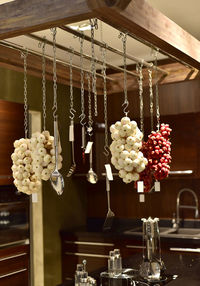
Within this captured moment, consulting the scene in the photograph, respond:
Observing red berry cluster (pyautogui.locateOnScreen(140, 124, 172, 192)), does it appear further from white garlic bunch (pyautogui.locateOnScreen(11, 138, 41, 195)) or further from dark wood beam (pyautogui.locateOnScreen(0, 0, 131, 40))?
dark wood beam (pyautogui.locateOnScreen(0, 0, 131, 40))

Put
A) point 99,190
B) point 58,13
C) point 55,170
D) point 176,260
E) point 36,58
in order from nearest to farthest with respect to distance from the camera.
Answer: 1. point 58,13
2. point 55,170
3. point 176,260
4. point 36,58
5. point 99,190

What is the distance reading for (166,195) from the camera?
5.54 m

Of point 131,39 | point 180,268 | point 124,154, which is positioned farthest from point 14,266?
point 124,154

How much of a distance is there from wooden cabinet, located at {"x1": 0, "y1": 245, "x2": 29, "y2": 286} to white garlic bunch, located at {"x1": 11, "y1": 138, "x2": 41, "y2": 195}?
196 centimetres

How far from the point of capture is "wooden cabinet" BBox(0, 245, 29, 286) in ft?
14.3

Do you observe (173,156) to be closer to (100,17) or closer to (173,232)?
(173,232)

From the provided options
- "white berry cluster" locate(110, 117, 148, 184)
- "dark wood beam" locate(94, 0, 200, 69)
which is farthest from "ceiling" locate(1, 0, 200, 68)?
"white berry cluster" locate(110, 117, 148, 184)

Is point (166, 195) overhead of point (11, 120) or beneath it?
beneath

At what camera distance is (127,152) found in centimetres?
244

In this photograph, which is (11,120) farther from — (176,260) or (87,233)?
(176,260)

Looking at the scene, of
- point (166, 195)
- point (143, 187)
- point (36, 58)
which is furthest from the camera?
point (166, 195)

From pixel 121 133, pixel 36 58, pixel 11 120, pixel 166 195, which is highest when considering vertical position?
pixel 36 58

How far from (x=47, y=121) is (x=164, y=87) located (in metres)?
1.38

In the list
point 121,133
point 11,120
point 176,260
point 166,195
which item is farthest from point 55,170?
point 166,195
